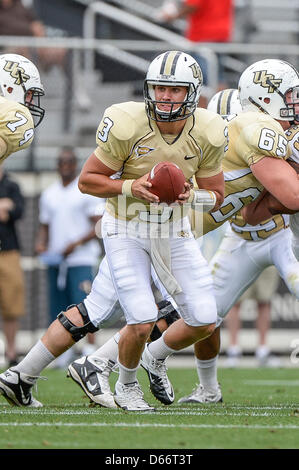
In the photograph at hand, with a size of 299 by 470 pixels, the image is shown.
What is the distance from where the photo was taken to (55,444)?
13.4ft


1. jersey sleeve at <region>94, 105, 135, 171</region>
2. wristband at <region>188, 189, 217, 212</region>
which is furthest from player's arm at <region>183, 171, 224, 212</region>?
jersey sleeve at <region>94, 105, 135, 171</region>

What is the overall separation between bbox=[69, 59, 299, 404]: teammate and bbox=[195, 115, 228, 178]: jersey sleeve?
0.26 meters

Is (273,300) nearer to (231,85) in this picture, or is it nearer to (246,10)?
(231,85)

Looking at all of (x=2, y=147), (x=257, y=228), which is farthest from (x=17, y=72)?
(x=257, y=228)

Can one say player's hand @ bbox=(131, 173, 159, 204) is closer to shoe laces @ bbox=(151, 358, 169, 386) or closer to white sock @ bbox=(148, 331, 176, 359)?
white sock @ bbox=(148, 331, 176, 359)

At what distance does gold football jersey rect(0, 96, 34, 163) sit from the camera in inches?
208

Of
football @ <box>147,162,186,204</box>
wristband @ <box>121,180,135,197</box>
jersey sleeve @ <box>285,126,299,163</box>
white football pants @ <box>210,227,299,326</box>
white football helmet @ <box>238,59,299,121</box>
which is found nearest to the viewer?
football @ <box>147,162,186,204</box>

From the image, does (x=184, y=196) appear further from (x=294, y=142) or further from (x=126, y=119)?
(x=294, y=142)

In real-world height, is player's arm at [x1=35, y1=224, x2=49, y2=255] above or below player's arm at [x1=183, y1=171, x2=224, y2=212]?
below

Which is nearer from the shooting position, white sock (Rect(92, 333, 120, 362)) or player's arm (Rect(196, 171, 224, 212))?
player's arm (Rect(196, 171, 224, 212))

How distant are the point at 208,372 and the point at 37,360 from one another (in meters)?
1.06
